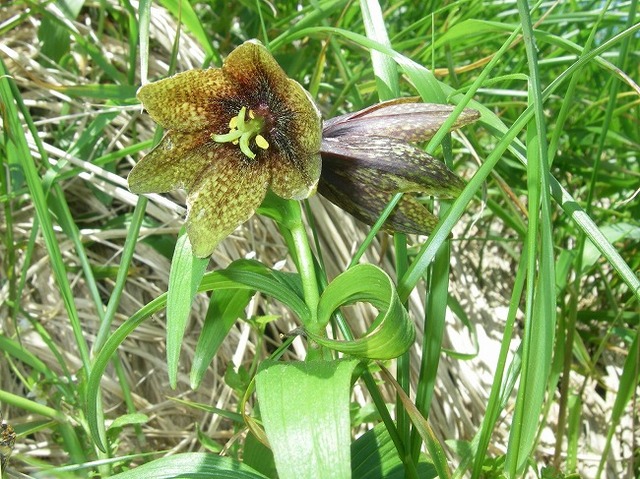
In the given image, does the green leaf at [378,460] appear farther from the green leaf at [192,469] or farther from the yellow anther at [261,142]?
the yellow anther at [261,142]

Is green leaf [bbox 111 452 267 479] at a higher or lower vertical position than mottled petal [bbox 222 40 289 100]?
lower

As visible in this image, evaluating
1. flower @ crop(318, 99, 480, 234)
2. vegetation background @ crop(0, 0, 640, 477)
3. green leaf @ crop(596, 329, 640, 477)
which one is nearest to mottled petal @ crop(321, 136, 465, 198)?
flower @ crop(318, 99, 480, 234)

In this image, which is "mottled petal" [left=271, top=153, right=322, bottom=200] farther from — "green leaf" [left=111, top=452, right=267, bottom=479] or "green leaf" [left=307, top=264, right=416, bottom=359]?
"green leaf" [left=111, top=452, right=267, bottom=479]

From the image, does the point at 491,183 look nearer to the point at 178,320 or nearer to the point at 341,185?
the point at 341,185

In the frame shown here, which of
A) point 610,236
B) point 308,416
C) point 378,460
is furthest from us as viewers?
point 610,236

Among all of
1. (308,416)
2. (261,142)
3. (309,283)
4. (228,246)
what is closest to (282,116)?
(261,142)

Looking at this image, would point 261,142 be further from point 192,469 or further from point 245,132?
point 192,469
